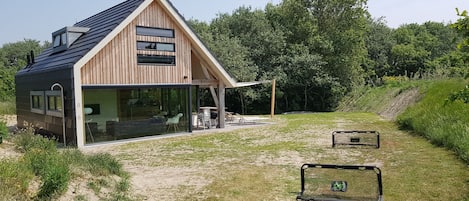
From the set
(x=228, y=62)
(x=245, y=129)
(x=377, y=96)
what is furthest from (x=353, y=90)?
(x=245, y=129)

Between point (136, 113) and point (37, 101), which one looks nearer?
point (136, 113)

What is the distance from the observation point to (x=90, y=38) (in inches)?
516

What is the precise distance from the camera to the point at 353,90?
97.5ft

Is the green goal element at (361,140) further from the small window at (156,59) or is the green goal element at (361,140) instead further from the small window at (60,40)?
the small window at (60,40)

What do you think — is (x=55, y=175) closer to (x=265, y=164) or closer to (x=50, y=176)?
(x=50, y=176)

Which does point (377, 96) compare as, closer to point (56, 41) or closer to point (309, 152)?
point (309, 152)

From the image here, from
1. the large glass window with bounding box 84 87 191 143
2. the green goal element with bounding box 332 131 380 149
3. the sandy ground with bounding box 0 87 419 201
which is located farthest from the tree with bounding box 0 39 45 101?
the green goal element with bounding box 332 131 380 149

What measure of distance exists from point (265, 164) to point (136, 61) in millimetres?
6840

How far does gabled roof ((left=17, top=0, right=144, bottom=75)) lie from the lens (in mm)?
12328

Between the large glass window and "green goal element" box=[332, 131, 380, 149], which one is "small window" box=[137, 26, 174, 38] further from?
"green goal element" box=[332, 131, 380, 149]

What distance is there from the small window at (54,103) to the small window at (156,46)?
3.19 meters

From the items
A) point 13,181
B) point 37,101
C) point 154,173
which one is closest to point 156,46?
point 37,101

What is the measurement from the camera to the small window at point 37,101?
14273 millimetres

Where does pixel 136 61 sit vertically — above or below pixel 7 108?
above
